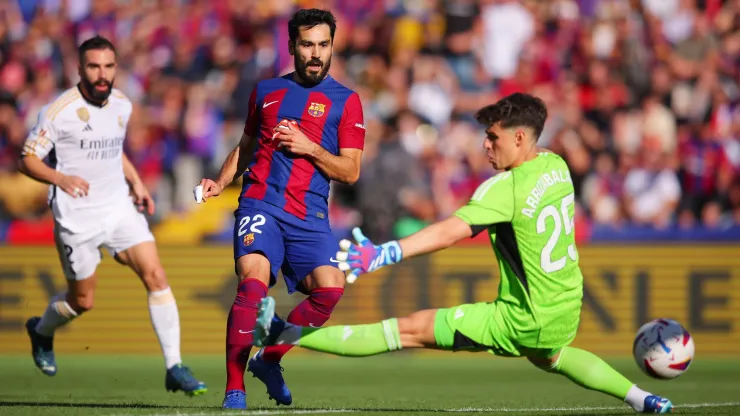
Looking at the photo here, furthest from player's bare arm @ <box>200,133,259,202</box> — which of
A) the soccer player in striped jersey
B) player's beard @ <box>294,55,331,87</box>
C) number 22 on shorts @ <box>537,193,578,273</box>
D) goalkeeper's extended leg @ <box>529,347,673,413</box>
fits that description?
goalkeeper's extended leg @ <box>529,347,673,413</box>

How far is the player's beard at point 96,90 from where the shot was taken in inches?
386

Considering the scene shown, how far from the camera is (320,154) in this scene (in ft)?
26.7

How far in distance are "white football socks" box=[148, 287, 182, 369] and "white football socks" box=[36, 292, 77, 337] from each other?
81cm

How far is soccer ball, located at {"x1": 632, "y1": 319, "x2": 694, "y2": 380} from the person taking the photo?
8.57m

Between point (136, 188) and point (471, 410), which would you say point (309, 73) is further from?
point (136, 188)

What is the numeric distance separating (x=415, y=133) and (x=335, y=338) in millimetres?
9414

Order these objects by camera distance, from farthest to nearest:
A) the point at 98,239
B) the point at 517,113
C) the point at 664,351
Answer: the point at 98,239
the point at 664,351
the point at 517,113

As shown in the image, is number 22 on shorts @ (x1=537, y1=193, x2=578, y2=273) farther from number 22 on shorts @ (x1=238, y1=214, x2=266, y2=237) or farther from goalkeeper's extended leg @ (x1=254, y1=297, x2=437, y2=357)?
number 22 on shorts @ (x1=238, y1=214, x2=266, y2=237)

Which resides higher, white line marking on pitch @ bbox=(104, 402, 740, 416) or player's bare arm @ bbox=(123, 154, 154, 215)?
player's bare arm @ bbox=(123, 154, 154, 215)

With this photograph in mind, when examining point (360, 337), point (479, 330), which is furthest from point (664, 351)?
point (360, 337)

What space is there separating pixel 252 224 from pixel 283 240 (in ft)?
0.89

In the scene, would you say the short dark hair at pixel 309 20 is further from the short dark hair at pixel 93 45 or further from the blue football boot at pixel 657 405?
the blue football boot at pixel 657 405

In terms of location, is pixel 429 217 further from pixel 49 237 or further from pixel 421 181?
pixel 49 237

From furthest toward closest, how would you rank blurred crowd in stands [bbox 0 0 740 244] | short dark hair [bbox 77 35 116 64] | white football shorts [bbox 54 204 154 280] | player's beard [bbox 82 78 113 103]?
blurred crowd in stands [bbox 0 0 740 244] → white football shorts [bbox 54 204 154 280] → player's beard [bbox 82 78 113 103] → short dark hair [bbox 77 35 116 64]
